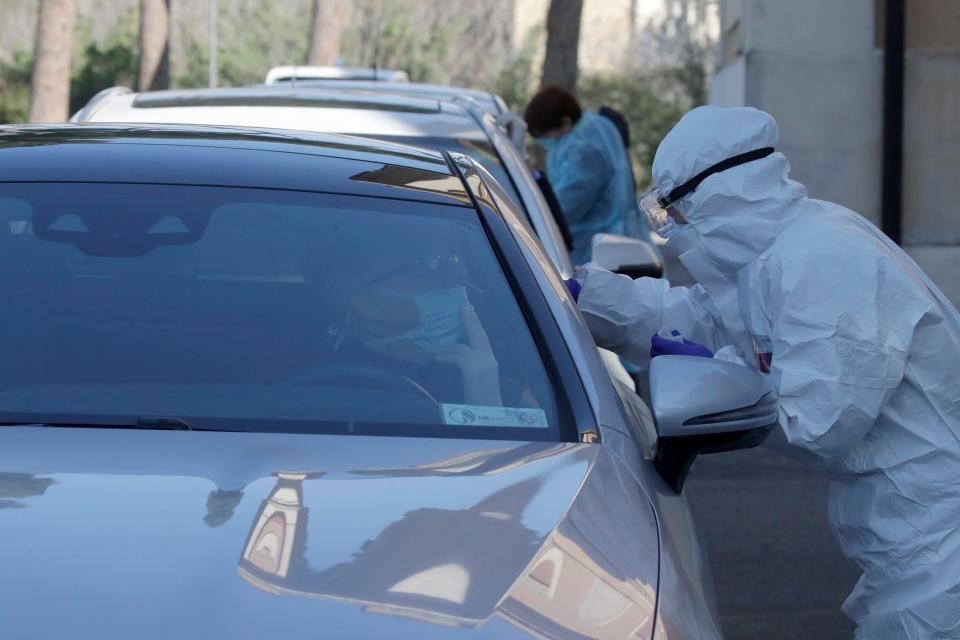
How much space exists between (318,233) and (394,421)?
1.68 ft

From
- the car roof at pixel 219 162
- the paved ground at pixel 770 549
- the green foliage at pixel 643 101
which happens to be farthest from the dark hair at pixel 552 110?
the green foliage at pixel 643 101

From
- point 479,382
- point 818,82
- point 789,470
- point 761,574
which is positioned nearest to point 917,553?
point 479,382

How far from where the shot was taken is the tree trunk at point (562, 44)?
15594 mm

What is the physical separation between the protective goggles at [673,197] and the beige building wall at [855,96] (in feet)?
29.1

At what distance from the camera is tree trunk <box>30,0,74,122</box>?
2139 cm

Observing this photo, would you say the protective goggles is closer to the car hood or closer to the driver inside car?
the driver inside car

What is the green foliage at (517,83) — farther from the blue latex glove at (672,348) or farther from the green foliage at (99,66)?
the blue latex glove at (672,348)

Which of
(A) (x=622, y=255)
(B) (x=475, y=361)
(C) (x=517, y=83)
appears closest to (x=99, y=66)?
(C) (x=517, y=83)

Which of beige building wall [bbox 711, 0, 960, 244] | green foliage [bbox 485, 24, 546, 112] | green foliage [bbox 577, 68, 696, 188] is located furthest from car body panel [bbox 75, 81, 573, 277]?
green foliage [bbox 485, 24, 546, 112]

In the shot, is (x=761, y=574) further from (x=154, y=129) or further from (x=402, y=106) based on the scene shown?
(x=154, y=129)

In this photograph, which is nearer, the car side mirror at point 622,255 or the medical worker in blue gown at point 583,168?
the car side mirror at point 622,255

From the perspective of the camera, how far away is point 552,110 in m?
8.70

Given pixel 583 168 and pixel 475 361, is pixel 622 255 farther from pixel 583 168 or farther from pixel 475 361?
pixel 583 168

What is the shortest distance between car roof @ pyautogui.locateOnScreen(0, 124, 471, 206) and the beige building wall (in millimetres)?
9419
